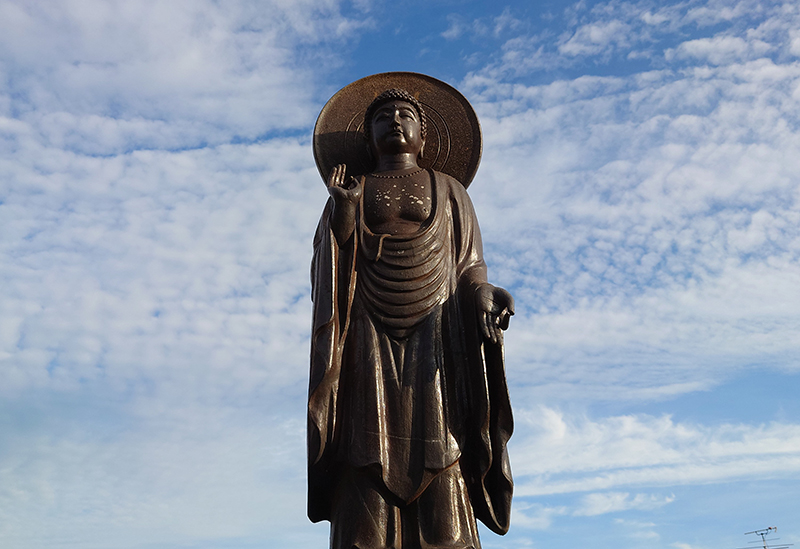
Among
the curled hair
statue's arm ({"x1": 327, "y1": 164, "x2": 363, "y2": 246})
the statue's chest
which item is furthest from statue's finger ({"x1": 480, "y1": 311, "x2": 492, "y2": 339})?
the curled hair

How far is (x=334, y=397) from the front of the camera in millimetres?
6160

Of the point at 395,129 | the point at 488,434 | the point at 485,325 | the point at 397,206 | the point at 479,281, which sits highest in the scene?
the point at 395,129

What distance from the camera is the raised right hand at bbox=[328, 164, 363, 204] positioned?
661cm

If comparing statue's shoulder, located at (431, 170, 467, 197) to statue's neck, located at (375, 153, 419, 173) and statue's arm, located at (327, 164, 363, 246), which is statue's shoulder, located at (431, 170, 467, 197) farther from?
statue's arm, located at (327, 164, 363, 246)

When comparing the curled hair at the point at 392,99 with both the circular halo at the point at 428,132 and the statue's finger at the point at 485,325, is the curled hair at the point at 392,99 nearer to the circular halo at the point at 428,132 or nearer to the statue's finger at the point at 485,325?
the circular halo at the point at 428,132

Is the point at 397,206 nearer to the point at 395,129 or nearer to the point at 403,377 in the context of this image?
the point at 395,129

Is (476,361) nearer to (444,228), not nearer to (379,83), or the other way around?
(444,228)

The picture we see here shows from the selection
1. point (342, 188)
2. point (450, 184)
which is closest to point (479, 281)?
point (450, 184)

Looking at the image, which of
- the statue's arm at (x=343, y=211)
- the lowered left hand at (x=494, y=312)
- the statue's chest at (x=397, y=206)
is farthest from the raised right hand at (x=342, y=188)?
the lowered left hand at (x=494, y=312)

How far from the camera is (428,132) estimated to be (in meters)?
7.87

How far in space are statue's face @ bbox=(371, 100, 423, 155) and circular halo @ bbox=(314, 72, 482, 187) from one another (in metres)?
0.35

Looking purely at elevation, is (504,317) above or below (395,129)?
below

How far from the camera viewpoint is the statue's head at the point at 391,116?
24.1 ft

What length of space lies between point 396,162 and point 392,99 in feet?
1.90
